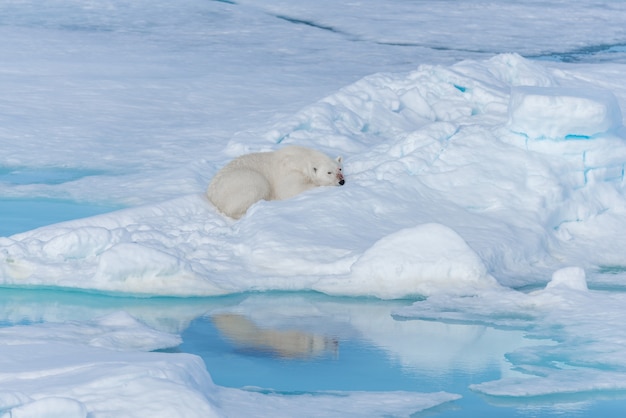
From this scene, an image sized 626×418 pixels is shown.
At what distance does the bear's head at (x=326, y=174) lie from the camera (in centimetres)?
656

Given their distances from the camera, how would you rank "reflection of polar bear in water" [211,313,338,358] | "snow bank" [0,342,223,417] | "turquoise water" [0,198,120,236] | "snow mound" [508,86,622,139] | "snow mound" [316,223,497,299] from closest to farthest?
1. "snow bank" [0,342,223,417]
2. "reflection of polar bear in water" [211,313,338,358]
3. "snow mound" [316,223,497,299]
4. "snow mound" [508,86,622,139]
5. "turquoise water" [0,198,120,236]

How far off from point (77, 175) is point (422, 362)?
442cm

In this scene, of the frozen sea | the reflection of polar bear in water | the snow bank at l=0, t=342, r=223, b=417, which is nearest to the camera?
the snow bank at l=0, t=342, r=223, b=417

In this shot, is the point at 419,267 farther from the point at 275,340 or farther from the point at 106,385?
the point at 106,385

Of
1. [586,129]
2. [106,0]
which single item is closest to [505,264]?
[586,129]

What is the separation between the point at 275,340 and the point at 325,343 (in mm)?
232

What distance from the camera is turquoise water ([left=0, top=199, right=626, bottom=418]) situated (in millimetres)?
4023

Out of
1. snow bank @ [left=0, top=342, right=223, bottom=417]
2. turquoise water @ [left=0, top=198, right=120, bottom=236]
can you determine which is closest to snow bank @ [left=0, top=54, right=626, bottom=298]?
turquoise water @ [left=0, top=198, right=120, bottom=236]

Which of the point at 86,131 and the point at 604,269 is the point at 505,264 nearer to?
the point at 604,269

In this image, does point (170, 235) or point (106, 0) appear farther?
point (106, 0)

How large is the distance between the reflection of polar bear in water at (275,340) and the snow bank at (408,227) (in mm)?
527

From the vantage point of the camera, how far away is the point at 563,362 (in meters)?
4.41

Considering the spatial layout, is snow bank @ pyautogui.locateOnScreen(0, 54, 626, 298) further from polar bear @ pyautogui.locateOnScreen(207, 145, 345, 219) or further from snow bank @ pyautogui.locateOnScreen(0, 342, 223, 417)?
snow bank @ pyautogui.locateOnScreen(0, 342, 223, 417)

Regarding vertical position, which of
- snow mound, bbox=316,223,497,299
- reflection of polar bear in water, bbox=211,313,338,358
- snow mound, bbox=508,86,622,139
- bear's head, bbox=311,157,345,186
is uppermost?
snow mound, bbox=508,86,622,139
